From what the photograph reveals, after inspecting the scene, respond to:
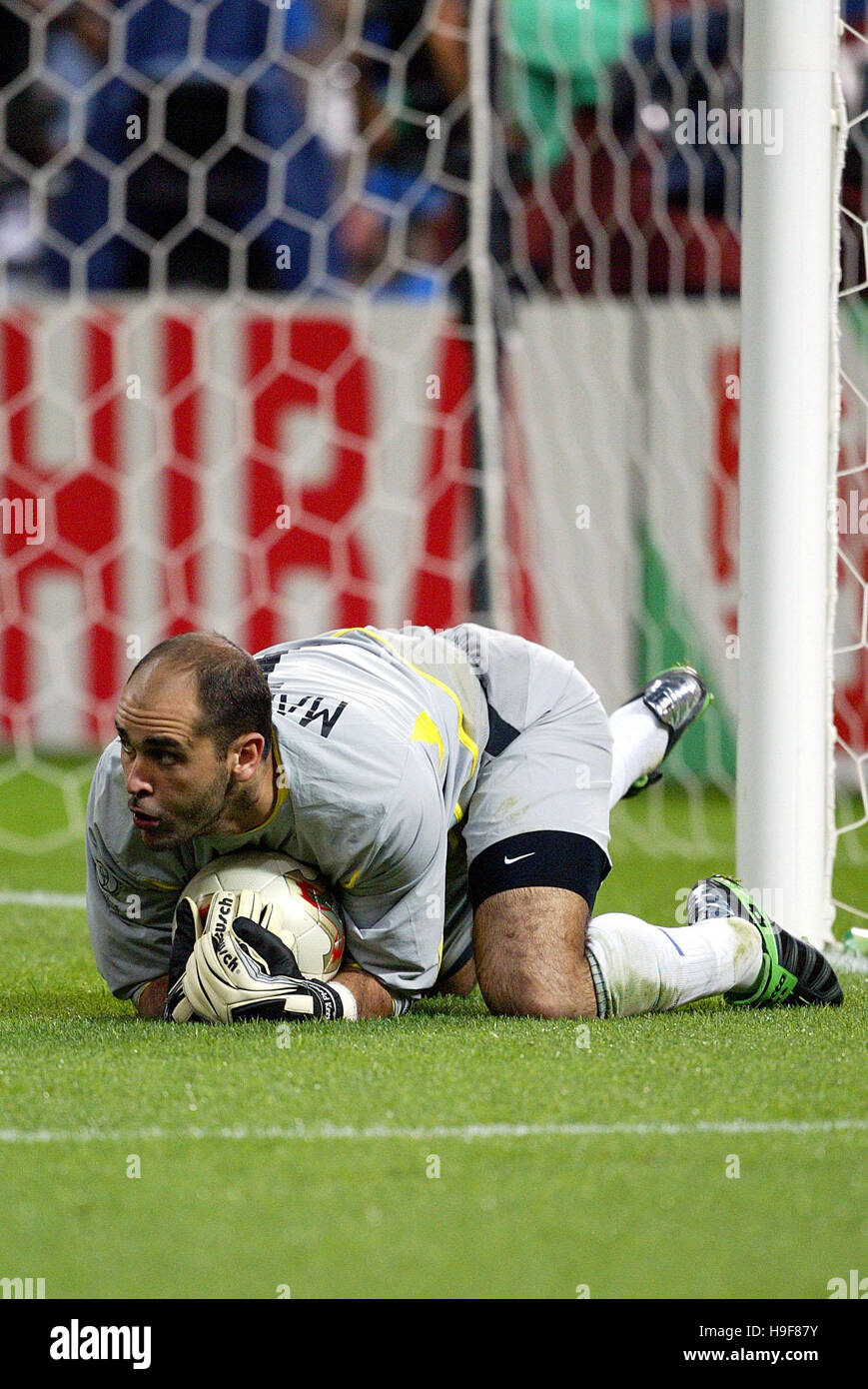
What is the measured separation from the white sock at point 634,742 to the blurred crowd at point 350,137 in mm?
3493

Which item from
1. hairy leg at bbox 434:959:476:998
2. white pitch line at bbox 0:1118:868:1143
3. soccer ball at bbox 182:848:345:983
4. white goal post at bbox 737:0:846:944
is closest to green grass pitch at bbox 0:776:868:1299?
white pitch line at bbox 0:1118:868:1143

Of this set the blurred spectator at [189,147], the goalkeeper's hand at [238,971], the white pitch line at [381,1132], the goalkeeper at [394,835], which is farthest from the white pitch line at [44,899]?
the blurred spectator at [189,147]

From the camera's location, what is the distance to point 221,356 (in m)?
7.34

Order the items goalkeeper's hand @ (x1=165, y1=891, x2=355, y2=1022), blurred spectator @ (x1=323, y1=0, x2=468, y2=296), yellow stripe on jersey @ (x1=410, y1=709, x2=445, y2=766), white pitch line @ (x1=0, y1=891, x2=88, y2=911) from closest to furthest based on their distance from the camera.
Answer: goalkeeper's hand @ (x1=165, y1=891, x2=355, y2=1022)
yellow stripe on jersey @ (x1=410, y1=709, x2=445, y2=766)
white pitch line @ (x1=0, y1=891, x2=88, y2=911)
blurred spectator @ (x1=323, y1=0, x2=468, y2=296)

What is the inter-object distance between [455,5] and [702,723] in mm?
2999

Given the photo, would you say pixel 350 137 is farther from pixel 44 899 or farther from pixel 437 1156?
pixel 437 1156

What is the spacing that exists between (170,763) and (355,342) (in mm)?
4864

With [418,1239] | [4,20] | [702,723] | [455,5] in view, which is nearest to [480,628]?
[418,1239]

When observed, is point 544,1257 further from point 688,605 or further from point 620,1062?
point 688,605

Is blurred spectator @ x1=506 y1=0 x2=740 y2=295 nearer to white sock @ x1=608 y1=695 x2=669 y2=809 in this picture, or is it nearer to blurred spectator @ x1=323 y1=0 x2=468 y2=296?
blurred spectator @ x1=323 y1=0 x2=468 y2=296

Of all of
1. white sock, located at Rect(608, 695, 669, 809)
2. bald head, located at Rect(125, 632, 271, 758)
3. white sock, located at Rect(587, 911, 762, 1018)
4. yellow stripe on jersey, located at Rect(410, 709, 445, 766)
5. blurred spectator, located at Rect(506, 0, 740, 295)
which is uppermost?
blurred spectator, located at Rect(506, 0, 740, 295)

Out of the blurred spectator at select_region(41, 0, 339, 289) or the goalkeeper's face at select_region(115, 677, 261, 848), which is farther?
the blurred spectator at select_region(41, 0, 339, 289)

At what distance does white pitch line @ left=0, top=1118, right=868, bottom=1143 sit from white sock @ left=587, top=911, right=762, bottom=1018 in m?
0.75

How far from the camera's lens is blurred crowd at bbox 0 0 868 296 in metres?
6.98
